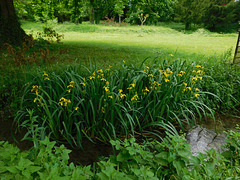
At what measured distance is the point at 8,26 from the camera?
771 cm

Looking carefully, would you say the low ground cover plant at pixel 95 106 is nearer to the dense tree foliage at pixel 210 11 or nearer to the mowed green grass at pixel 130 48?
the mowed green grass at pixel 130 48

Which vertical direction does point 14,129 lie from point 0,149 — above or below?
below

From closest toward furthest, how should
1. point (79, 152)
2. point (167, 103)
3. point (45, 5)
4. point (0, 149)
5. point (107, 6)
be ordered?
1. point (0, 149)
2. point (79, 152)
3. point (167, 103)
4. point (107, 6)
5. point (45, 5)

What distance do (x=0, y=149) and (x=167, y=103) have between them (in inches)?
87.4

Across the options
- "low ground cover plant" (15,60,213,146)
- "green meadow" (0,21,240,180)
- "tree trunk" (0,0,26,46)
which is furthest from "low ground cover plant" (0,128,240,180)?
"tree trunk" (0,0,26,46)

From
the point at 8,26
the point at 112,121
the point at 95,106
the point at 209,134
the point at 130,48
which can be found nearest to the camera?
the point at 112,121

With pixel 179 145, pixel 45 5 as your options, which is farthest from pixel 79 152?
pixel 45 5

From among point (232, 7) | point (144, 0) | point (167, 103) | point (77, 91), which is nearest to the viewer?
point (77, 91)

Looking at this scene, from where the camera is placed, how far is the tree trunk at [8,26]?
7621 mm

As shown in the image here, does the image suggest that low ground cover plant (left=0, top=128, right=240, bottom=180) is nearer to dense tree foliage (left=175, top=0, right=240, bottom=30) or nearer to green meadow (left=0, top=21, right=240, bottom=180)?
green meadow (left=0, top=21, right=240, bottom=180)

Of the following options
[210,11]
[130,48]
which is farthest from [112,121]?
[210,11]

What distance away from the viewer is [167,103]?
9.39ft

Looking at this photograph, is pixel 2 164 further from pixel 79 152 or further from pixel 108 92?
pixel 108 92

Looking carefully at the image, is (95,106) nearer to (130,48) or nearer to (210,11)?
(130,48)
